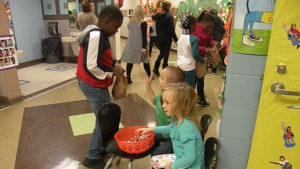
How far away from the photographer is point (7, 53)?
354 centimetres

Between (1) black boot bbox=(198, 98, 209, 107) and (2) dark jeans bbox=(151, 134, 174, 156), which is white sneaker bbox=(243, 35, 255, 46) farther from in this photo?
(1) black boot bbox=(198, 98, 209, 107)

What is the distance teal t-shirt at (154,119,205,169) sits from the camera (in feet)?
4.37

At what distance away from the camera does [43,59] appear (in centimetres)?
682

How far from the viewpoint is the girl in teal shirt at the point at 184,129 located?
52.6 inches

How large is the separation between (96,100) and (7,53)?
2329mm

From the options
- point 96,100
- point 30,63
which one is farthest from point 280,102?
point 30,63

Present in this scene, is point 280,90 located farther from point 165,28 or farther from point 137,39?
point 165,28

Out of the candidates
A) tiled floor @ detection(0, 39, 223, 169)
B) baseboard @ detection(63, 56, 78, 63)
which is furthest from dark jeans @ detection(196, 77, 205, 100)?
baseboard @ detection(63, 56, 78, 63)

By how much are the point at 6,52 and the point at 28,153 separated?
1.86 metres

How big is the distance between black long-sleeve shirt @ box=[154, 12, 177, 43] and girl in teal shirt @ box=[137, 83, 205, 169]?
11.7 feet

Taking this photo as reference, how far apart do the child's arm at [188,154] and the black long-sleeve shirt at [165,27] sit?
3.76 m

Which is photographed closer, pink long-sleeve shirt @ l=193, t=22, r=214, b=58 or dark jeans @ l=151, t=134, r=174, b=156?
dark jeans @ l=151, t=134, r=174, b=156

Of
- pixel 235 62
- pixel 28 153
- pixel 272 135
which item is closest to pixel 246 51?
pixel 235 62

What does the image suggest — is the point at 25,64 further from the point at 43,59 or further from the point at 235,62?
the point at 235,62
